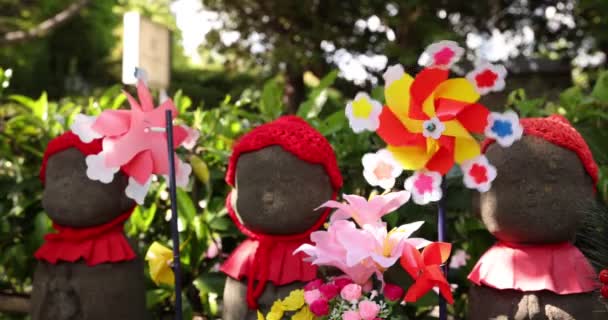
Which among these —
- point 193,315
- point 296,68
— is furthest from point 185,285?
point 296,68

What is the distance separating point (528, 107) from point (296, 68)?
5.47 metres

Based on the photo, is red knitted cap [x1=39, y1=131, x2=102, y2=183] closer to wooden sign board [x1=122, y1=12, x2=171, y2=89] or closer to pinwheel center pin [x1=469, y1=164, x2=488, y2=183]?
pinwheel center pin [x1=469, y1=164, x2=488, y2=183]

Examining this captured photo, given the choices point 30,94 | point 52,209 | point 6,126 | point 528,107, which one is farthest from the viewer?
point 30,94

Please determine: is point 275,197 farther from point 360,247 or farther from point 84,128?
point 84,128

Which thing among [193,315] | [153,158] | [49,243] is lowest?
[193,315]

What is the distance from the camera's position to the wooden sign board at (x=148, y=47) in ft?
16.1

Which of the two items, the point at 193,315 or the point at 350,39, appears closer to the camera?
the point at 193,315

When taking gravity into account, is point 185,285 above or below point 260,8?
below

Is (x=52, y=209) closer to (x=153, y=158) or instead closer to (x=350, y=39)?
(x=153, y=158)

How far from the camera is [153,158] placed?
1801 millimetres

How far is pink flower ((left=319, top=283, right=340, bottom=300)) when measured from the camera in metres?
1.43

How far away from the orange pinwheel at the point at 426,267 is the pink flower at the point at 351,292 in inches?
4.5

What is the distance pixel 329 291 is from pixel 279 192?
0.37m

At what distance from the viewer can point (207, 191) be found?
238 cm
